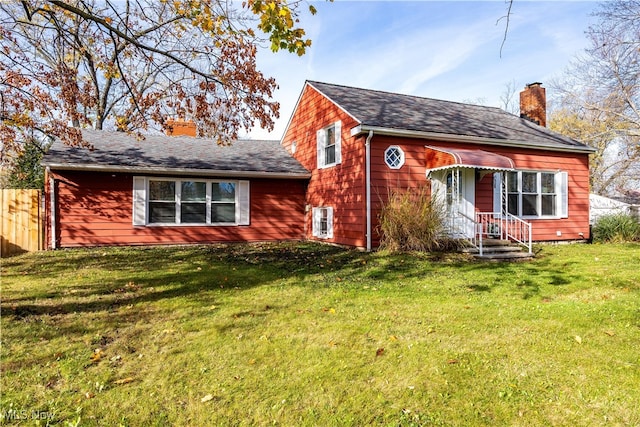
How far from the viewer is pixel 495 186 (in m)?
11.5

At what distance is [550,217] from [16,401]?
1373 centimetres

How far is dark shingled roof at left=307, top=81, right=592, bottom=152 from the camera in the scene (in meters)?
10.7

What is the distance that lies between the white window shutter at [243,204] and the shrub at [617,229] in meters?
12.0

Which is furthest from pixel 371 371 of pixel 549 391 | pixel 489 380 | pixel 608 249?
pixel 608 249

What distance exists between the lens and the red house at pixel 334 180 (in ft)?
34.4

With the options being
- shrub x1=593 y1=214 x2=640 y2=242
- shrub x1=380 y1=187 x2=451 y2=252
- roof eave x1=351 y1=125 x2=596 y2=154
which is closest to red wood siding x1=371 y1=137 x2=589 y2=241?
roof eave x1=351 y1=125 x2=596 y2=154

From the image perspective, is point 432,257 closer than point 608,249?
Yes

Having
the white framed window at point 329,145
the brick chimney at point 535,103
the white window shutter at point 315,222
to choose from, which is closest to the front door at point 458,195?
the white framed window at point 329,145

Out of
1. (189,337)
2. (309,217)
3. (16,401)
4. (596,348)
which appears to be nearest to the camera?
(16,401)

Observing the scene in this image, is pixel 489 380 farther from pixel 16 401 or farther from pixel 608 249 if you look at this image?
pixel 608 249

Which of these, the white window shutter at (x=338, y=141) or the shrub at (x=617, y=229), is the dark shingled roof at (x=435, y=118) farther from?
the shrub at (x=617, y=229)

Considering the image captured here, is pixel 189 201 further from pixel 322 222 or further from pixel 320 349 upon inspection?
pixel 320 349

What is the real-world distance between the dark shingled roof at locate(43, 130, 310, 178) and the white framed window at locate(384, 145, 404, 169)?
357 centimetres

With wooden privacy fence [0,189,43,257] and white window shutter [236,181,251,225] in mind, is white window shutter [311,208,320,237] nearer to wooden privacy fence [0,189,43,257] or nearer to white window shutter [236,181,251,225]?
white window shutter [236,181,251,225]
